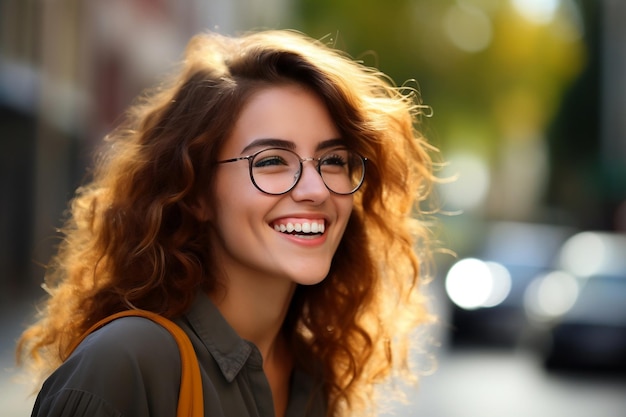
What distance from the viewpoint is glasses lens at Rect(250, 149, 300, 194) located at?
3.04 m

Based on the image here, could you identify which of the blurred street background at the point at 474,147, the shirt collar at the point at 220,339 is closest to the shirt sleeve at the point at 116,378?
the shirt collar at the point at 220,339

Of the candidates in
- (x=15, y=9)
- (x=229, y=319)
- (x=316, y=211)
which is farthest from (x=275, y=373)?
(x=15, y=9)

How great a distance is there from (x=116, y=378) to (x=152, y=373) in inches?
4.4

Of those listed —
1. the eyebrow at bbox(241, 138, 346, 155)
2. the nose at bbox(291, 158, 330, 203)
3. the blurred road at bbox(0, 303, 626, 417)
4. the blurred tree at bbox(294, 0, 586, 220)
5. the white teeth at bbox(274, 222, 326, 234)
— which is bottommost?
the blurred road at bbox(0, 303, 626, 417)

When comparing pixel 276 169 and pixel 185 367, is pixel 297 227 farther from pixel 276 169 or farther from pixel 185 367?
pixel 185 367

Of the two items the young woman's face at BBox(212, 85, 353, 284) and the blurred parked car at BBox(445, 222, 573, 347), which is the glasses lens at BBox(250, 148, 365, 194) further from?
the blurred parked car at BBox(445, 222, 573, 347)

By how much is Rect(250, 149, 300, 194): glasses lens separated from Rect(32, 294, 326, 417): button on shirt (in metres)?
0.37

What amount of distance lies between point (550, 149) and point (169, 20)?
15867mm

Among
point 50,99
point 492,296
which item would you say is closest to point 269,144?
point 492,296

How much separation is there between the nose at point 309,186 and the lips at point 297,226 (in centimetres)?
6

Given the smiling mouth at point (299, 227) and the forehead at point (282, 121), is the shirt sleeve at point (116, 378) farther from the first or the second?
the forehead at point (282, 121)

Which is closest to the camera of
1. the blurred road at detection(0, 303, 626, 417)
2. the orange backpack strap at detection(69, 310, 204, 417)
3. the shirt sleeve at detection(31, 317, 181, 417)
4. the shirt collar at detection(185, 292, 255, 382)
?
the shirt sleeve at detection(31, 317, 181, 417)

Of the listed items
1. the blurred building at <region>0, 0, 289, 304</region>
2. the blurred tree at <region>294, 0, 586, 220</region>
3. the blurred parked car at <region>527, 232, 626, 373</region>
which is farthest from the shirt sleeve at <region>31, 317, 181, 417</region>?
the blurred tree at <region>294, 0, 586, 220</region>

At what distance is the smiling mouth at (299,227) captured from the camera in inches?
120
